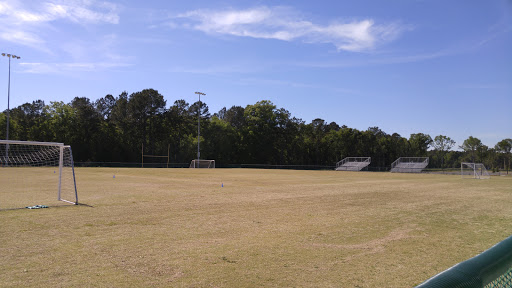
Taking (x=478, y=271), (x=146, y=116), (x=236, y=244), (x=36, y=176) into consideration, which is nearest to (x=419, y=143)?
(x=146, y=116)

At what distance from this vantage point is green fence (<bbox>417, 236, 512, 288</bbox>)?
74.2 inches

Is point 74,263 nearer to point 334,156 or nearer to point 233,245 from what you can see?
point 233,245

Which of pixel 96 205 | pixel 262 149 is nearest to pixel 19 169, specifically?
pixel 96 205

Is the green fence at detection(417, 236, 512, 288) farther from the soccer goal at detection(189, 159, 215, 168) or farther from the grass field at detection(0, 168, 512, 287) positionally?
the soccer goal at detection(189, 159, 215, 168)

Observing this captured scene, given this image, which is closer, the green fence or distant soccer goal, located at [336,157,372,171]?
the green fence

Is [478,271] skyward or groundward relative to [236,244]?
skyward

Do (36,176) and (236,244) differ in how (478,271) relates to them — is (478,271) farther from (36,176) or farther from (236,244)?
(36,176)

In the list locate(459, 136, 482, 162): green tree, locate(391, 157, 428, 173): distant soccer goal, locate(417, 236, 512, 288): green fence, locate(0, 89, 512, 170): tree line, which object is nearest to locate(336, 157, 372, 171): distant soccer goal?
locate(391, 157, 428, 173): distant soccer goal

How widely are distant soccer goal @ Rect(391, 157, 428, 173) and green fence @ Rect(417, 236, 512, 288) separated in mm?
68378

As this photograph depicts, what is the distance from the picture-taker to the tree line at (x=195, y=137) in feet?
247

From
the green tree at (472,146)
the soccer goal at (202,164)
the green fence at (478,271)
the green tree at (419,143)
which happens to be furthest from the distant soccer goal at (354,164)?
the green fence at (478,271)

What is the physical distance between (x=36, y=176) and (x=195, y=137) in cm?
5689

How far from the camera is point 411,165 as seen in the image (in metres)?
66.9

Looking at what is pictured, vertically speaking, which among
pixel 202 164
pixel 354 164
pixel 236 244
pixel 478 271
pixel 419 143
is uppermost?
pixel 419 143
